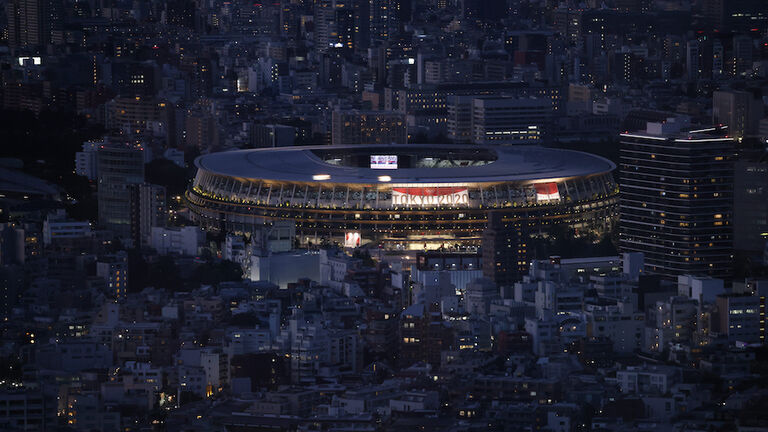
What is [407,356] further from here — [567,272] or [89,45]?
[89,45]

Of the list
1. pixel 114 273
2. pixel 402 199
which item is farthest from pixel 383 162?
pixel 114 273

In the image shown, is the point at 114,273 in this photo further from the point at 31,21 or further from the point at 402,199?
the point at 31,21

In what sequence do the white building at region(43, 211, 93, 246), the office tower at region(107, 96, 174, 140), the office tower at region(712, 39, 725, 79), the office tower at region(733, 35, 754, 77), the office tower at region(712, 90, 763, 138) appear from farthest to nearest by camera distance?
1. the office tower at region(712, 39, 725, 79)
2. the office tower at region(733, 35, 754, 77)
3. the office tower at region(107, 96, 174, 140)
4. the office tower at region(712, 90, 763, 138)
5. the white building at region(43, 211, 93, 246)

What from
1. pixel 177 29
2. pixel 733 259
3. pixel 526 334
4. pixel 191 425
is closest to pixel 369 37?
pixel 177 29

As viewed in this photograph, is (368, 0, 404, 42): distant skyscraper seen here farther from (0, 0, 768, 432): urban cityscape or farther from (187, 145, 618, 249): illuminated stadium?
(187, 145, 618, 249): illuminated stadium

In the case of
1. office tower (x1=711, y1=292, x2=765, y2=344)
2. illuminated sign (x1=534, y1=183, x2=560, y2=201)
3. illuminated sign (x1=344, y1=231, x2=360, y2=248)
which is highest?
illuminated sign (x1=534, y1=183, x2=560, y2=201)

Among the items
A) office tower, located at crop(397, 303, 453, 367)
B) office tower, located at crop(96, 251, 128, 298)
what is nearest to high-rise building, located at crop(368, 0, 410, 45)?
office tower, located at crop(96, 251, 128, 298)
